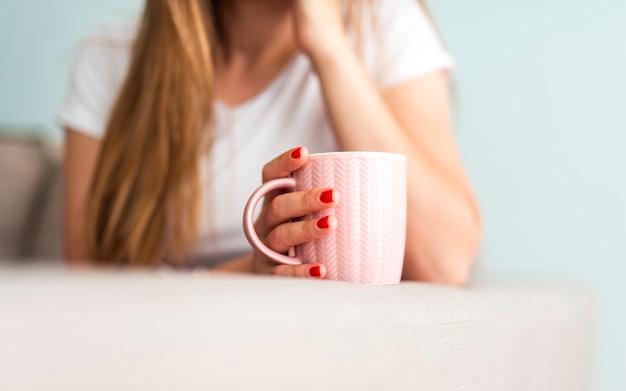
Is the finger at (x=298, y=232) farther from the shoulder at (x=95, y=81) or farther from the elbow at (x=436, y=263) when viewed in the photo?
the shoulder at (x=95, y=81)

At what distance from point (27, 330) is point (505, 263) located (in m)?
1.15

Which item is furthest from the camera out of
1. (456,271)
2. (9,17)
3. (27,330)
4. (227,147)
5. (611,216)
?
(9,17)

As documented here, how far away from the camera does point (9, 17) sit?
164cm

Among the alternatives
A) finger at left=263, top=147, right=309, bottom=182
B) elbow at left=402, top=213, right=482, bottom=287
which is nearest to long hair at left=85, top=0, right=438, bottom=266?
elbow at left=402, top=213, right=482, bottom=287

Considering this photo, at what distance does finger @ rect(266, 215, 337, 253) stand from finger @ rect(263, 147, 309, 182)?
0.04 meters

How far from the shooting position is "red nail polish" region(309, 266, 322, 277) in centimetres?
43

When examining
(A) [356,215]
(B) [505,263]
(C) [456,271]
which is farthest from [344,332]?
(B) [505,263]

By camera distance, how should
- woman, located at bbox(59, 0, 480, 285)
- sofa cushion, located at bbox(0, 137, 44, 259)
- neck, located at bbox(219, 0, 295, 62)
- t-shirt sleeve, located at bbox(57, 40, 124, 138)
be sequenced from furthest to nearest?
sofa cushion, located at bbox(0, 137, 44, 259) < t-shirt sleeve, located at bbox(57, 40, 124, 138) < neck, located at bbox(219, 0, 295, 62) < woman, located at bbox(59, 0, 480, 285)

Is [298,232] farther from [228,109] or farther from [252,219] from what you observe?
[228,109]

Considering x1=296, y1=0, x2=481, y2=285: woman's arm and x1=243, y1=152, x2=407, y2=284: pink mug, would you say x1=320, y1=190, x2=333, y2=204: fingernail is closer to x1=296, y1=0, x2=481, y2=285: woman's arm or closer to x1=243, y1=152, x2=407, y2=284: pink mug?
x1=243, y1=152, x2=407, y2=284: pink mug

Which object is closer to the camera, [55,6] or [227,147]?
[227,147]

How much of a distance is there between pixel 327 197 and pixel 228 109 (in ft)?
1.87

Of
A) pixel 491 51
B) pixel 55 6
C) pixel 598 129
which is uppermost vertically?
pixel 55 6

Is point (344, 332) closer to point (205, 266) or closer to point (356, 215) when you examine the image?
point (356, 215)
